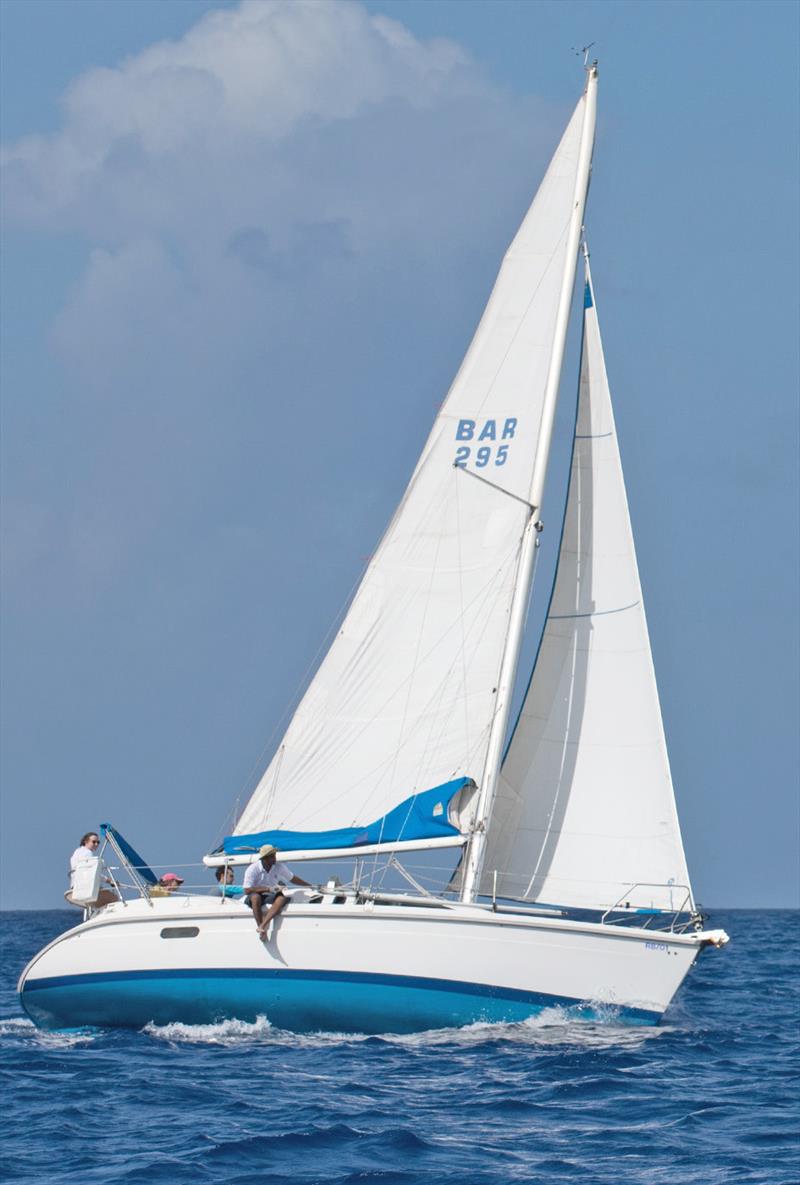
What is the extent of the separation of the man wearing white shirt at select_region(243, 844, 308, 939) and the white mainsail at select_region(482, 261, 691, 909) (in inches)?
104

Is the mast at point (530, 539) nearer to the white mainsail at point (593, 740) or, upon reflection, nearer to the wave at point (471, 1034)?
the white mainsail at point (593, 740)

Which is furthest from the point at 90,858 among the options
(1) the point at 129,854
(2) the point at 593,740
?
(2) the point at 593,740

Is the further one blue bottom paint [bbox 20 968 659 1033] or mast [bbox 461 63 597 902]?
mast [bbox 461 63 597 902]

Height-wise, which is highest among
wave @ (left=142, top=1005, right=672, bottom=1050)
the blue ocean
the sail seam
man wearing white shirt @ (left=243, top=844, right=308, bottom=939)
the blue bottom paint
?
the sail seam

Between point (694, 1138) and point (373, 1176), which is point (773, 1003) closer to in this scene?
point (694, 1138)

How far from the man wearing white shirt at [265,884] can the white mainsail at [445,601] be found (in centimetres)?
109

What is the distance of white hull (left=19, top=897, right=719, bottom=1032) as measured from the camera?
671 inches

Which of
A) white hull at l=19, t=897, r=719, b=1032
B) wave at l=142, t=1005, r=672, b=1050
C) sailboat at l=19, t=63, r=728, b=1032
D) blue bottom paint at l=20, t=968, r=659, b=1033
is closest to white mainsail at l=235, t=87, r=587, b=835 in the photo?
sailboat at l=19, t=63, r=728, b=1032

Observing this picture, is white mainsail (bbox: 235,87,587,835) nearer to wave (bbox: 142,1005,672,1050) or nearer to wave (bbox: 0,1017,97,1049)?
wave (bbox: 142,1005,672,1050)

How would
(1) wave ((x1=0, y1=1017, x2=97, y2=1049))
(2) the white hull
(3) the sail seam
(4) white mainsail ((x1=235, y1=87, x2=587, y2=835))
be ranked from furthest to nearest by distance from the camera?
1. (3) the sail seam
2. (4) white mainsail ((x1=235, y1=87, x2=587, y2=835))
3. (1) wave ((x1=0, y1=1017, x2=97, y2=1049))
4. (2) the white hull

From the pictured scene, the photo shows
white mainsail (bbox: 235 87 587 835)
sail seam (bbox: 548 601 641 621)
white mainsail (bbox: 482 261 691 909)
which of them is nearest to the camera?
white mainsail (bbox: 482 261 691 909)

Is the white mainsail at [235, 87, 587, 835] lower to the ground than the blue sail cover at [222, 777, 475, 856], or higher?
higher

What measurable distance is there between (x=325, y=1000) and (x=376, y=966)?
2.26ft

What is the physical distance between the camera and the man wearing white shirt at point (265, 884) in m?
17.2
